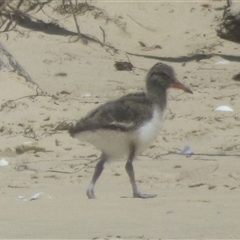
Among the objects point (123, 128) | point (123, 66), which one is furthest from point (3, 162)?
point (123, 66)

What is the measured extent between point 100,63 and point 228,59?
94.0 inches

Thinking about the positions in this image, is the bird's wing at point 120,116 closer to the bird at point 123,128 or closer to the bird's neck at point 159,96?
the bird at point 123,128

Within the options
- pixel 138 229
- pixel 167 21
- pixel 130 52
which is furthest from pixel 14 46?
pixel 138 229

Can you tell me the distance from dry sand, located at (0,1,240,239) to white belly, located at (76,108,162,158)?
47 cm

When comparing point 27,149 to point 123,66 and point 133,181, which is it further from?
point 123,66

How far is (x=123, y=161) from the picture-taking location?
991cm

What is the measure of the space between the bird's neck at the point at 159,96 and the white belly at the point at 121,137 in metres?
0.22

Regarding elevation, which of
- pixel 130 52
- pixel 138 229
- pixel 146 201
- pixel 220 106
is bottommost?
pixel 130 52

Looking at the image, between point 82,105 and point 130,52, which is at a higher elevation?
point 82,105

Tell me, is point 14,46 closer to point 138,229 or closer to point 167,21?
point 167,21

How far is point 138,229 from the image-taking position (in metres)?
6.45

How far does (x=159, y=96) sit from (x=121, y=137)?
29.5 inches

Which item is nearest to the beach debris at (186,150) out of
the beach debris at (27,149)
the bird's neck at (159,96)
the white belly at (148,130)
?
the beach debris at (27,149)

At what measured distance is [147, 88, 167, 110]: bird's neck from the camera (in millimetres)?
8359
